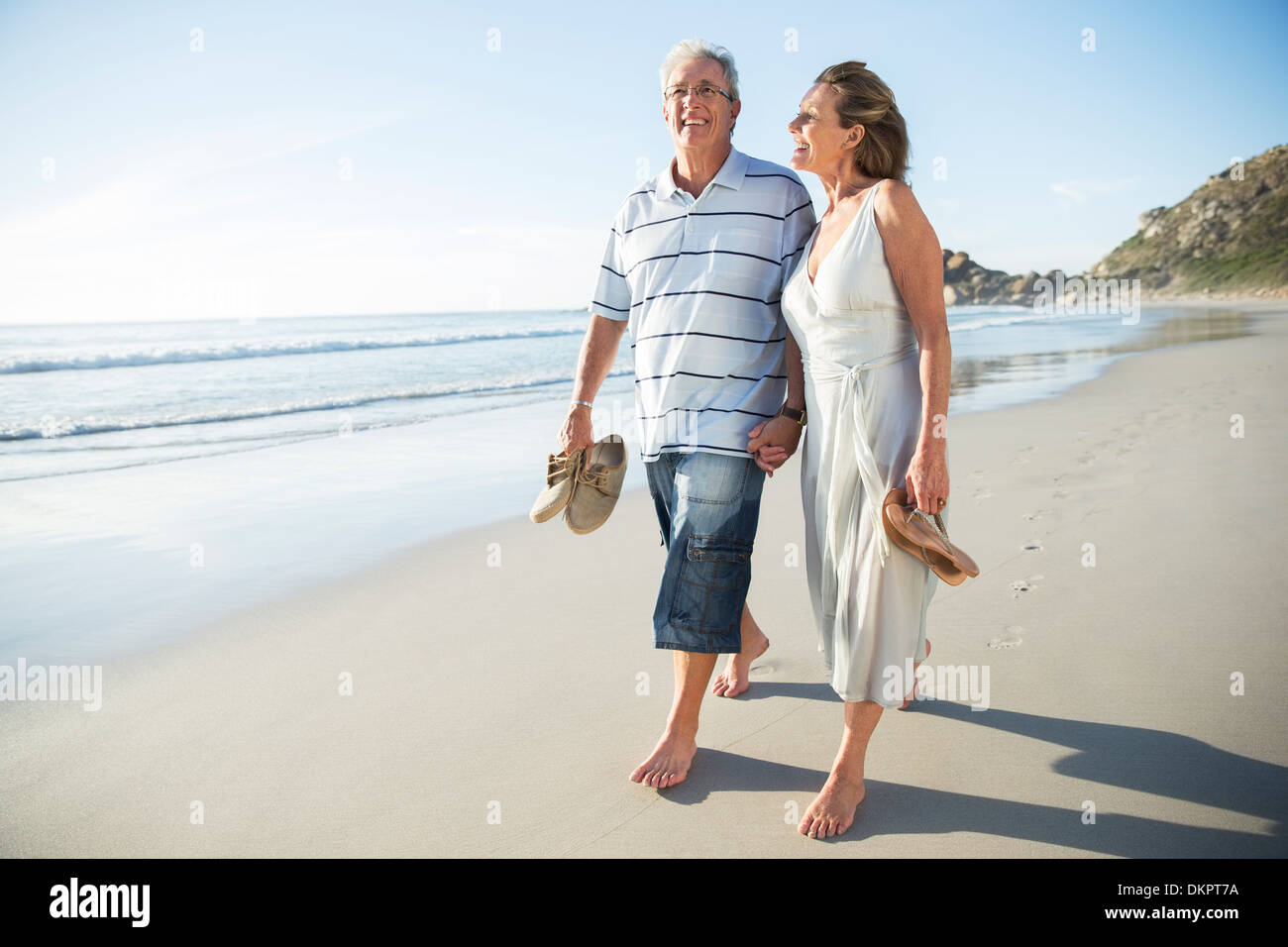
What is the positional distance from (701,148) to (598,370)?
31.6 inches

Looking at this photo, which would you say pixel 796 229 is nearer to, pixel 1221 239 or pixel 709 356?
pixel 709 356

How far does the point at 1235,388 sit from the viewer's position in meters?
9.66

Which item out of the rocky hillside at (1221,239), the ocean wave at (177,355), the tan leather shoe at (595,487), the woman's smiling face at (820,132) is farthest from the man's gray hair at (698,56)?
the rocky hillside at (1221,239)

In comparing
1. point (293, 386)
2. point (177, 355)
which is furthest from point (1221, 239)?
point (293, 386)

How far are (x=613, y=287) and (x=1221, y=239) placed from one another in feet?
264

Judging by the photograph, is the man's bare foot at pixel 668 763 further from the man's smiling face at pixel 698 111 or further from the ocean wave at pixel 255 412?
the ocean wave at pixel 255 412

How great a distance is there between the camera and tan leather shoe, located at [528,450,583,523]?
3062 millimetres

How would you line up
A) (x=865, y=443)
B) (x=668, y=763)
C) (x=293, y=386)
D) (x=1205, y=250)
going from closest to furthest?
(x=865, y=443), (x=668, y=763), (x=293, y=386), (x=1205, y=250)

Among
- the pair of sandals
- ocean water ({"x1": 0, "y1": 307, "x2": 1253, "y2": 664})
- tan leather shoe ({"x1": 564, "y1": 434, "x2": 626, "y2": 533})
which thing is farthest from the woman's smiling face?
ocean water ({"x1": 0, "y1": 307, "x2": 1253, "y2": 664})

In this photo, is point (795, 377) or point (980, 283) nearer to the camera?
point (795, 377)

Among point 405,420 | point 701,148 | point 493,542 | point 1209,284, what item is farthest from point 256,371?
point 1209,284

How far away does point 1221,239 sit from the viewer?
68.6 metres

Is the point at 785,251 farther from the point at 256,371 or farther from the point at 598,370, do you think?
the point at 256,371

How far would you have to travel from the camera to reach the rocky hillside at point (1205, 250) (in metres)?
60.0
